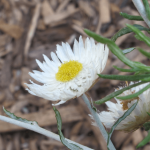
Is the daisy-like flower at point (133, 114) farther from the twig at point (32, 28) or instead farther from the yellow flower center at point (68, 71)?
the twig at point (32, 28)

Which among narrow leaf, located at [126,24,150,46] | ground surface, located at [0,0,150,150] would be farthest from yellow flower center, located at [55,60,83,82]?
ground surface, located at [0,0,150,150]

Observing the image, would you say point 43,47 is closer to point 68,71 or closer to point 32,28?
point 32,28

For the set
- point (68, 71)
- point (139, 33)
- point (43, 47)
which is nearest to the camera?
point (139, 33)

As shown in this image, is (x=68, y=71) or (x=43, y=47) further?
(x=43, y=47)

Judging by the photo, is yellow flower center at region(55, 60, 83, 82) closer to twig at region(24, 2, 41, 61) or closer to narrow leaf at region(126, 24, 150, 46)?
narrow leaf at region(126, 24, 150, 46)

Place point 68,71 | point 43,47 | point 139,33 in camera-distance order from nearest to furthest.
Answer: point 139,33, point 68,71, point 43,47

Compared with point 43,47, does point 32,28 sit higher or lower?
higher

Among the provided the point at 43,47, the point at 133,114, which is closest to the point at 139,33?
the point at 133,114

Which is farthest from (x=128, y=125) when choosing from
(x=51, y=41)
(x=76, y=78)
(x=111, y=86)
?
(x=51, y=41)

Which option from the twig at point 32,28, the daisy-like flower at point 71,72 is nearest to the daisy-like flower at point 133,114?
the daisy-like flower at point 71,72
